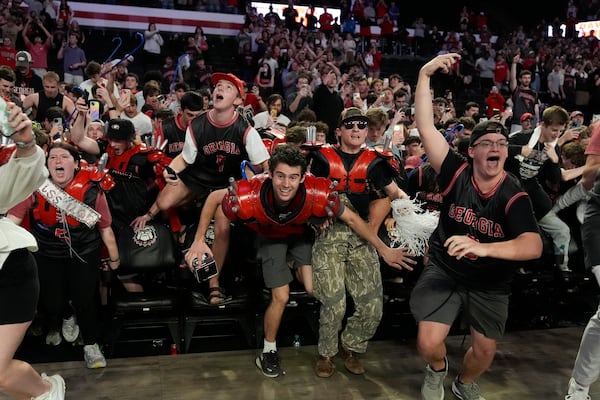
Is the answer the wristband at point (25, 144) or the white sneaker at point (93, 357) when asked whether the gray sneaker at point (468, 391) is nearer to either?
the white sneaker at point (93, 357)

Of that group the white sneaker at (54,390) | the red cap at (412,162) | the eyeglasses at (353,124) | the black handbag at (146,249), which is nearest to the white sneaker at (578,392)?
the eyeglasses at (353,124)

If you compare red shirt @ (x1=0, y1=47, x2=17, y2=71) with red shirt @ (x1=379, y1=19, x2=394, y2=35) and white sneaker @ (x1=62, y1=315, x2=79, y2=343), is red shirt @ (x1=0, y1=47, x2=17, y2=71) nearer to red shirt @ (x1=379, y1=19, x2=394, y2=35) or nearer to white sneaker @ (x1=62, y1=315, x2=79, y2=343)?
white sneaker @ (x1=62, y1=315, x2=79, y2=343)

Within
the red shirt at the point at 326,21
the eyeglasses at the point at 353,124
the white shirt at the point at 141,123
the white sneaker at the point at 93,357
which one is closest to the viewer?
the white sneaker at the point at 93,357

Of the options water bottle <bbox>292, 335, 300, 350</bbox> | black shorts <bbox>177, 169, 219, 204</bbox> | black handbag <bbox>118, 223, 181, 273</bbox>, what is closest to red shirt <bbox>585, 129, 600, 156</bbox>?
water bottle <bbox>292, 335, 300, 350</bbox>

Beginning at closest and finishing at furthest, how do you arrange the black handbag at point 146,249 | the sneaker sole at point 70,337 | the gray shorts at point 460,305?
the gray shorts at point 460,305 < the sneaker sole at point 70,337 < the black handbag at point 146,249

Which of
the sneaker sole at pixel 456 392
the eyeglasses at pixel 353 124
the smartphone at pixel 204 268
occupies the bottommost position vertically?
the sneaker sole at pixel 456 392

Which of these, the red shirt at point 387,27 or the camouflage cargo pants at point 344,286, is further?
the red shirt at point 387,27

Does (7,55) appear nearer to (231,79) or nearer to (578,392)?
(231,79)

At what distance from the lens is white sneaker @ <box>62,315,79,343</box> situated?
173 inches

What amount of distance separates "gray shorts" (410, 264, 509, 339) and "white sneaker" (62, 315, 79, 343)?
2.45 metres

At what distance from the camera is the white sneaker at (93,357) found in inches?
164

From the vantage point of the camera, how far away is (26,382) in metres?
3.01

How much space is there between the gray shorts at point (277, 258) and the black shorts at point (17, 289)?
1.66 meters

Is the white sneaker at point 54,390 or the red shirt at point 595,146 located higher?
the red shirt at point 595,146
